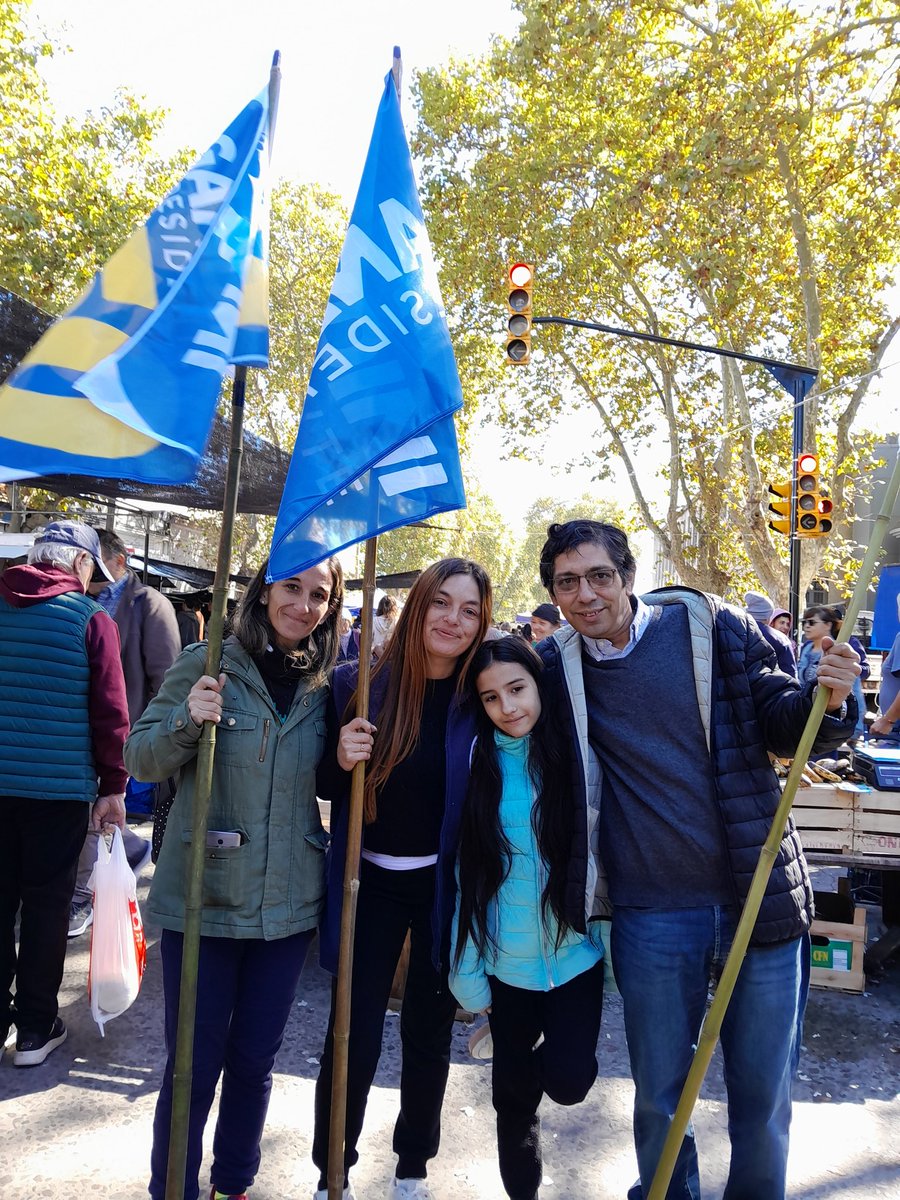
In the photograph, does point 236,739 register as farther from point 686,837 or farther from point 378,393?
point 686,837

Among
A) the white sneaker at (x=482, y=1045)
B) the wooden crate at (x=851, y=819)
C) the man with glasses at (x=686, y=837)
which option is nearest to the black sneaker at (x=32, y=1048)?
the white sneaker at (x=482, y=1045)

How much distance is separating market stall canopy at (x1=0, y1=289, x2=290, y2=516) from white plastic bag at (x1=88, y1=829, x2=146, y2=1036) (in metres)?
2.41

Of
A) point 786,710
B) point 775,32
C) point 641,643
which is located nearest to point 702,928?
point 786,710

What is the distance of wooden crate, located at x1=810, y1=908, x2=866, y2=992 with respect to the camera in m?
4.66

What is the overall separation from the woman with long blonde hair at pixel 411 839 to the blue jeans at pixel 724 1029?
23.9 inches

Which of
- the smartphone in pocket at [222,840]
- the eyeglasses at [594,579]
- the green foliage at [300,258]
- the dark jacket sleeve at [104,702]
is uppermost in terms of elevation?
the green foliage at [300,258]

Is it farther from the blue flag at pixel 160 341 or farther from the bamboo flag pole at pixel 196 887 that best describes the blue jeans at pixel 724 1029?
the blue flag at pixel 160 341

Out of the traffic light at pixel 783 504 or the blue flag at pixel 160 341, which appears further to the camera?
the traffic light at pixel 783 504

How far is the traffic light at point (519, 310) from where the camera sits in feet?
31.2

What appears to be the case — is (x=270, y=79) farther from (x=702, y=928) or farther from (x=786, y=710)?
(x=702, y=928)

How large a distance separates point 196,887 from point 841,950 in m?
3.87

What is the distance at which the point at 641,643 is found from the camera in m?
2.49

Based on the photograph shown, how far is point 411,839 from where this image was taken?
8.70 ft

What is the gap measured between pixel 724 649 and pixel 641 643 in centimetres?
22
